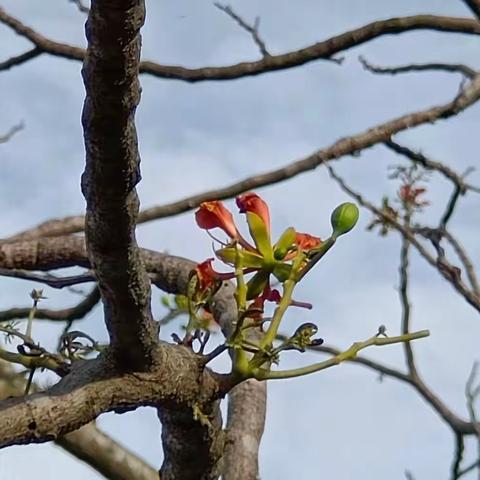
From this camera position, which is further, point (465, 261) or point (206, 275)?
point (465, 261)

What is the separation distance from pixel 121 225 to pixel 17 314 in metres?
0.88

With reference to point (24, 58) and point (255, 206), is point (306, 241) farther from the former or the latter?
point (24, 58)

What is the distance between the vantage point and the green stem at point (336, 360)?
0.68 metres

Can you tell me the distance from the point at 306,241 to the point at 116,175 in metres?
0.24

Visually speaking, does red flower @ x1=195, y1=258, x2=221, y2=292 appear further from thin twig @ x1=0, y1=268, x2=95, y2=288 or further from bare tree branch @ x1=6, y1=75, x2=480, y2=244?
bare tree branch @ x1=6, y1=75, x2=480, y2=244

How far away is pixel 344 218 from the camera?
73 centimetres

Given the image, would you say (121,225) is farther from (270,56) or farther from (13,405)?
(270,56)

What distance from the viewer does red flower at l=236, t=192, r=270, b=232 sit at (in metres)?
0.77

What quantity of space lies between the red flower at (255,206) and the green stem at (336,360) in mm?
109

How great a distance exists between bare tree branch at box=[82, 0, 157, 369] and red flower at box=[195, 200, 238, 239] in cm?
15

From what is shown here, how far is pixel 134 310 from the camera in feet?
2.02

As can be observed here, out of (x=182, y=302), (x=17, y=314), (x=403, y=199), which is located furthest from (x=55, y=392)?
(x=403, y=199)

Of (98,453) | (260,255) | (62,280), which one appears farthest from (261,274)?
(98,453)

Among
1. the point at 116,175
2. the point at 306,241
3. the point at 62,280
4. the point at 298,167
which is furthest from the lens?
the point at 298,167
